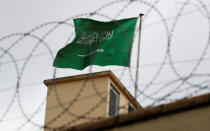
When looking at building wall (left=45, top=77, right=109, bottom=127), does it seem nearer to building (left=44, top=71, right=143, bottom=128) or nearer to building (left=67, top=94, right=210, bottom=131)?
building (left=44, top=71, right=143, bottom=128)

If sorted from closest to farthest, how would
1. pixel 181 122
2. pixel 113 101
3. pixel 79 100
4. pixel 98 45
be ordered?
pixel 181 122 → pixel 98 45 → pixel 113 101 → pixel 79 100

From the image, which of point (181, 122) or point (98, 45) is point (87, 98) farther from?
point (181, 122)

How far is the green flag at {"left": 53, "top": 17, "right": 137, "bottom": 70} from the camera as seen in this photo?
10.4 m

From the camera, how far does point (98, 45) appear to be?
34.2 feet

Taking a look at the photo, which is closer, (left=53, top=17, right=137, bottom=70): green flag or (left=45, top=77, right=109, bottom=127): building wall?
(left=53, top=17, right=137, bottom=70): green flag

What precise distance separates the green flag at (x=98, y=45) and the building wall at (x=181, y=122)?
3372 millimetres

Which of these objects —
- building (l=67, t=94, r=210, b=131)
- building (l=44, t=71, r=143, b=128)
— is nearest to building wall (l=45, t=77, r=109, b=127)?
building (l=44, t=71, r=143, b=128)

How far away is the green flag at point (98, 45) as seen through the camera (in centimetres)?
1045

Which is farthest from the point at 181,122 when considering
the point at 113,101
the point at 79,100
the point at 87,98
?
the point at 79,100

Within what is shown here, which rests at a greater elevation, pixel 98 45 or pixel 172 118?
pixel 98 45

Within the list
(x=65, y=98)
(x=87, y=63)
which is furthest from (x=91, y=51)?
(x=65, y=98)

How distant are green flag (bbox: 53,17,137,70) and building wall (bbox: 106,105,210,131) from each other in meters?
3.37

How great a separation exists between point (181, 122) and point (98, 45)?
3906 mm

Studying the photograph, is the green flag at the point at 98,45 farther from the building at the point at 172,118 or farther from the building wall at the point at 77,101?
the building wall at the point at 77,101
